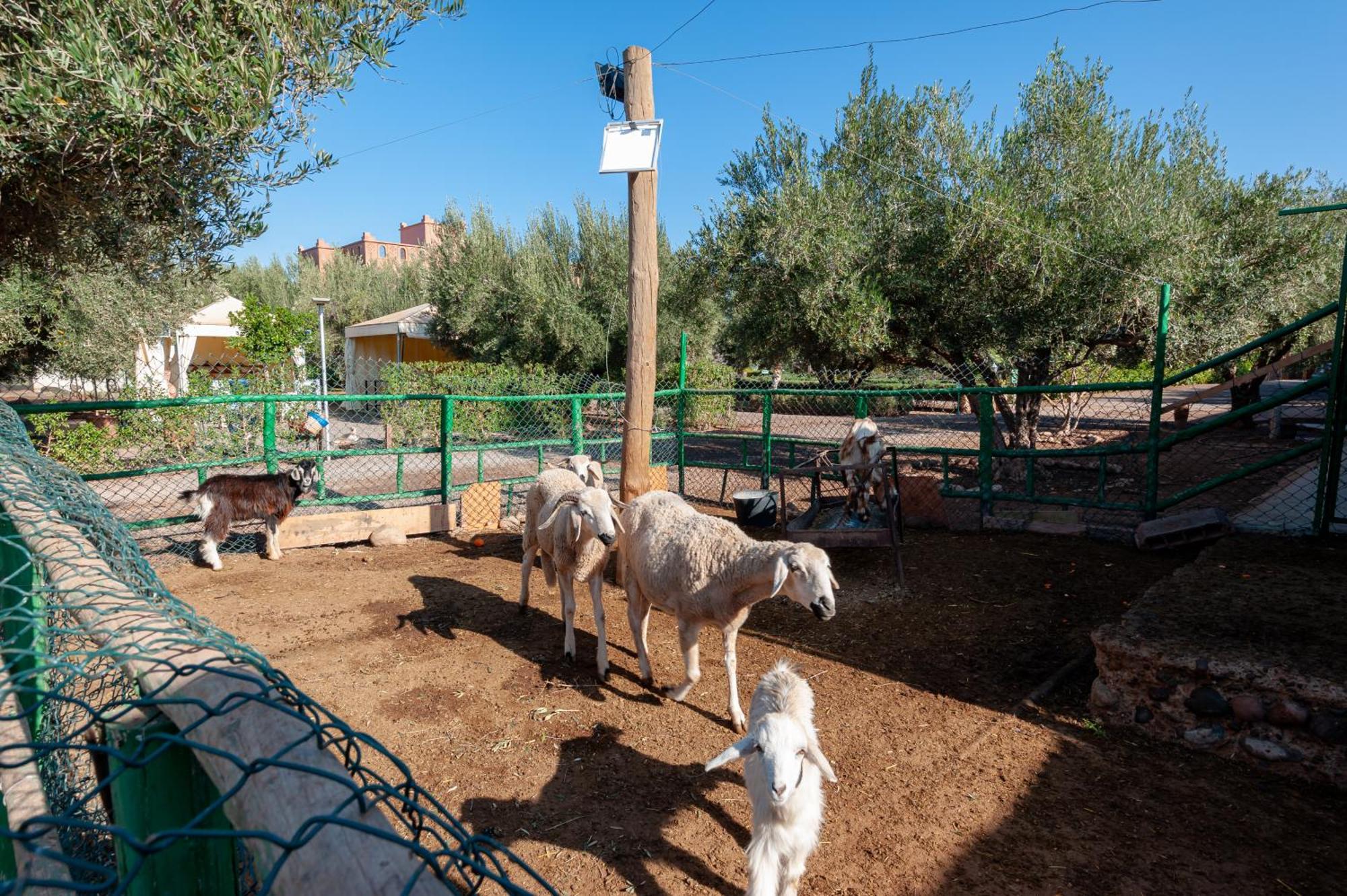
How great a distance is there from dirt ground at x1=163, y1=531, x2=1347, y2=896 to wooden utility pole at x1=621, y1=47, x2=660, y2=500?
136cm

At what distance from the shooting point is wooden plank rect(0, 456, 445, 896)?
73 centimetres

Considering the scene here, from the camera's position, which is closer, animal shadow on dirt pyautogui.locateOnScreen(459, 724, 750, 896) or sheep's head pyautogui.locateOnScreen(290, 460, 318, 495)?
animal shadow on dirt pyautogui.locateOnScreen(459, 724, 750, 896)

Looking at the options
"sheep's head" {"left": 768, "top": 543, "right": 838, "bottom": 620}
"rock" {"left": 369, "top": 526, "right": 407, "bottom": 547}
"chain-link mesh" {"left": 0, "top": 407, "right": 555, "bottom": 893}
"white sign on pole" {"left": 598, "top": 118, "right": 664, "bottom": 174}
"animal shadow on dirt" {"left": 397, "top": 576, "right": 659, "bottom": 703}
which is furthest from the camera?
"rock" {"left": 369, "top": 526, "right": 407, "bottom": 547}

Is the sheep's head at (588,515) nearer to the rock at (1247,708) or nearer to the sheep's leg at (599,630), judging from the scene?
the sheep's leg at (599,630)

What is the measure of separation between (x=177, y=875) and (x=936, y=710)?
414cm

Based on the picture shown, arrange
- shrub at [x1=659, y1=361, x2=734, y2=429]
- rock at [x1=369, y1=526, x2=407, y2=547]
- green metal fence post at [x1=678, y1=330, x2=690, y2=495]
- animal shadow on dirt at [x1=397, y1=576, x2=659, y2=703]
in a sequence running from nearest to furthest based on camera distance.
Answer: animal shadow on dirt at [x1=397, y1=576, x2=659, y2=703] → rock at [x1=369, y1=526, x2=407, y2=547] → green metal fence post at [x1=678, y1=330, x2=690, y2=495] → shrub at [x1=659, y1=361, x2=734, y2=429]

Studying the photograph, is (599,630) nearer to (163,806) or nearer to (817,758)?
(817,758)

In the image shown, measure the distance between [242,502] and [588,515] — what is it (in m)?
4.23

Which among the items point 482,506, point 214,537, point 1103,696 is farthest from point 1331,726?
point 214,537

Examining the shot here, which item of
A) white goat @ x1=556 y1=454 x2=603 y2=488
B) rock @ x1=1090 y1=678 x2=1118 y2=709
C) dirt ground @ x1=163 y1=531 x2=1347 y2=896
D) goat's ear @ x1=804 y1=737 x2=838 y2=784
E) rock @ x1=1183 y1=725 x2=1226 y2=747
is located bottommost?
dirt ground @ x1=163 y1=531 x2=1347 y2=896

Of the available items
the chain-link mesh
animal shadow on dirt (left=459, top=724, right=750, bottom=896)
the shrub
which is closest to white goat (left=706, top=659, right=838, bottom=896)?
animal shadow on dirt (left=459, top=724, right=750, bottom=896)

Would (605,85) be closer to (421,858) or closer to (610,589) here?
(610,589)

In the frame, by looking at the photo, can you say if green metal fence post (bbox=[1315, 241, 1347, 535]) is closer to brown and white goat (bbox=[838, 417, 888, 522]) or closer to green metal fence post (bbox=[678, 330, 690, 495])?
brown and white goat (bbox=[838, 417, 888, 522])

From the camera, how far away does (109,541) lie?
1.85 metres
